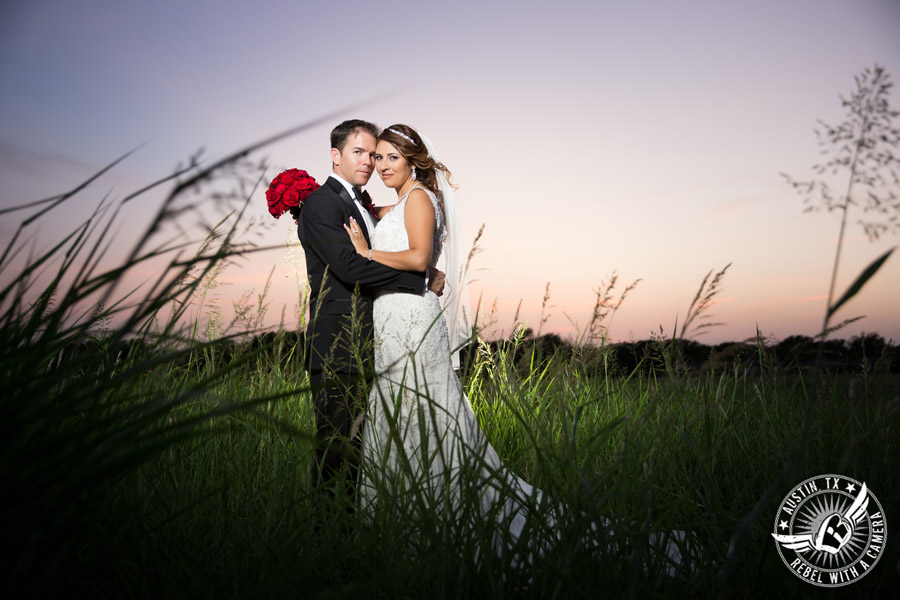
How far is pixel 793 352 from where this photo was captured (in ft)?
5.59

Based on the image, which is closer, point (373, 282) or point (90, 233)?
point (90, 233)

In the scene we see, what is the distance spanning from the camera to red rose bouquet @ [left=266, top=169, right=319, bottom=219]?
4.51 metres

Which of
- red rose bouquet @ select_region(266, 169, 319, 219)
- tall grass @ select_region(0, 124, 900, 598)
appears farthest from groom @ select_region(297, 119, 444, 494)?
tall grass @ select_region(0, 124, 900, 598)

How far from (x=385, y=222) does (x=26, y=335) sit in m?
2.80

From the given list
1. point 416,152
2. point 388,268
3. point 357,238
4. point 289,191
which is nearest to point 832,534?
point 388,268

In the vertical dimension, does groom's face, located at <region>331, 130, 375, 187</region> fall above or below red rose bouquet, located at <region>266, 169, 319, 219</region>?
above

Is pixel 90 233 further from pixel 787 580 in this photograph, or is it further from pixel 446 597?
pixel 787 580

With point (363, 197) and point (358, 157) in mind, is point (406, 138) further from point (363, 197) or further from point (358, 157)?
point (363, 197)

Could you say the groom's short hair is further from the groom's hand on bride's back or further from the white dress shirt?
the groom's hand on bride's back

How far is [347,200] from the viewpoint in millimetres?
4168

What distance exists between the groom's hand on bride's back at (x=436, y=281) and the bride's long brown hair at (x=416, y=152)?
1.94 ft

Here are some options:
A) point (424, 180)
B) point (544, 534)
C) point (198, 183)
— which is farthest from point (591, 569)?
point (424, 180)

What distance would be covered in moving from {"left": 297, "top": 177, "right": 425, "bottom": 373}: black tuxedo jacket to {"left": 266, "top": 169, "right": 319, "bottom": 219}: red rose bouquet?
403 mm

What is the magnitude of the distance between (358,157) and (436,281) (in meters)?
1.13
